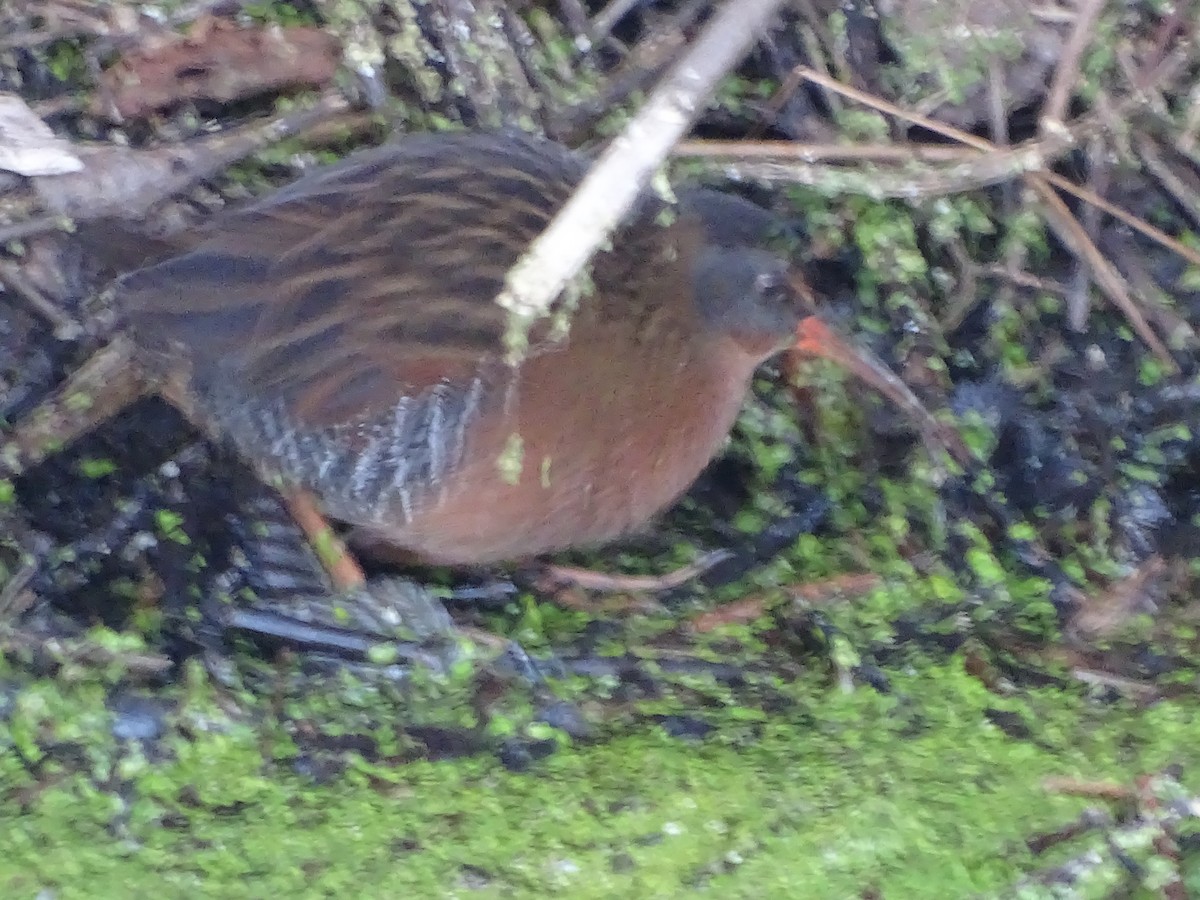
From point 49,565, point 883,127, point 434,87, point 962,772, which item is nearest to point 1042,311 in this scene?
point 883,127

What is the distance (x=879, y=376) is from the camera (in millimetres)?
1707

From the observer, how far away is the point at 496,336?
4.70 feet

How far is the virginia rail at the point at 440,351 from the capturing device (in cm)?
145

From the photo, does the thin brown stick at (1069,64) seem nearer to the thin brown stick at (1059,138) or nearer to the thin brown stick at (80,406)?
the thin brown stick at (1059,138)

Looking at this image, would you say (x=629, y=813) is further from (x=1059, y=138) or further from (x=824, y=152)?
(x=1059, y=138)

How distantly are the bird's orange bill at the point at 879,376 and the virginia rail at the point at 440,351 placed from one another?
182 millimetres

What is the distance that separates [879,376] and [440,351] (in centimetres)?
64

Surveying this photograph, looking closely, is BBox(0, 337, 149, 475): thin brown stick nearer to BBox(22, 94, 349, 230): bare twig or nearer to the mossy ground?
BBox(22, 94, 349, 230): bare twig

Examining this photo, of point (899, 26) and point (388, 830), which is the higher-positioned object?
point (899, 26)

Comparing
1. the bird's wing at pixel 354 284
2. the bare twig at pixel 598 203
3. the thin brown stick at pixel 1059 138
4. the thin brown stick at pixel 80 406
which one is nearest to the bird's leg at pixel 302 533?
the thin brown stick at pixel 80 406

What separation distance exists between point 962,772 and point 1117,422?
2.13ft

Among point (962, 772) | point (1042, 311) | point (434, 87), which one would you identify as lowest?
point (962, 772)

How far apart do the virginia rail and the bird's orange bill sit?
18 cm

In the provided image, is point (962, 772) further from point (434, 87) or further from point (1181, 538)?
point (434, 87)
